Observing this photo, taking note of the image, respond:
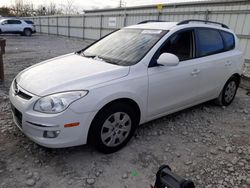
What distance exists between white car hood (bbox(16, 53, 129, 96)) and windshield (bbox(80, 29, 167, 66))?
0.65ft

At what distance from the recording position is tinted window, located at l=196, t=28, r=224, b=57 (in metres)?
3.48

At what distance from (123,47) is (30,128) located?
5.50 ft

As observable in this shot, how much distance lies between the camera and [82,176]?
2311mm

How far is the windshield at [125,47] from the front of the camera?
2887 millimetres

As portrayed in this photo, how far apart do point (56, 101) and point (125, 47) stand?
1377 mm

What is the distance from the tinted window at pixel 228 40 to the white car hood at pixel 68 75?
2.38m

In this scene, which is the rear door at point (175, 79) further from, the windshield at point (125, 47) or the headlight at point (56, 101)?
the headlight at point (56, 101)

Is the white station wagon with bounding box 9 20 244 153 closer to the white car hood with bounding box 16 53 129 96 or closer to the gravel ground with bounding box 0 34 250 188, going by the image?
the white car hood with bounding box 16 53 129 96

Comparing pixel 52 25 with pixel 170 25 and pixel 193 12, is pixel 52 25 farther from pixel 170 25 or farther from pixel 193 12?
pixel 170 25

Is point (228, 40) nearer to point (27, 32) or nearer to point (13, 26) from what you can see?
point (13, 26)

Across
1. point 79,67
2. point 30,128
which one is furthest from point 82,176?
point 79,67

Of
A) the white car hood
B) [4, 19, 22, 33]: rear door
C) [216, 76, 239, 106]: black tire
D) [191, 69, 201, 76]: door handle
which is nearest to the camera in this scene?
the white car hood

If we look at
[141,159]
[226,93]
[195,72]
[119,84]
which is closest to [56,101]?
[119,84]

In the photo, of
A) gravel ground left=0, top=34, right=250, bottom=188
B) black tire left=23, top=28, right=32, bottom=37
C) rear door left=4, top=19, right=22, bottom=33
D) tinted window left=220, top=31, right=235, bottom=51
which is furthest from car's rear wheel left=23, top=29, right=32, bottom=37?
tinted window left=220, top=31, right=235, bottom=51
